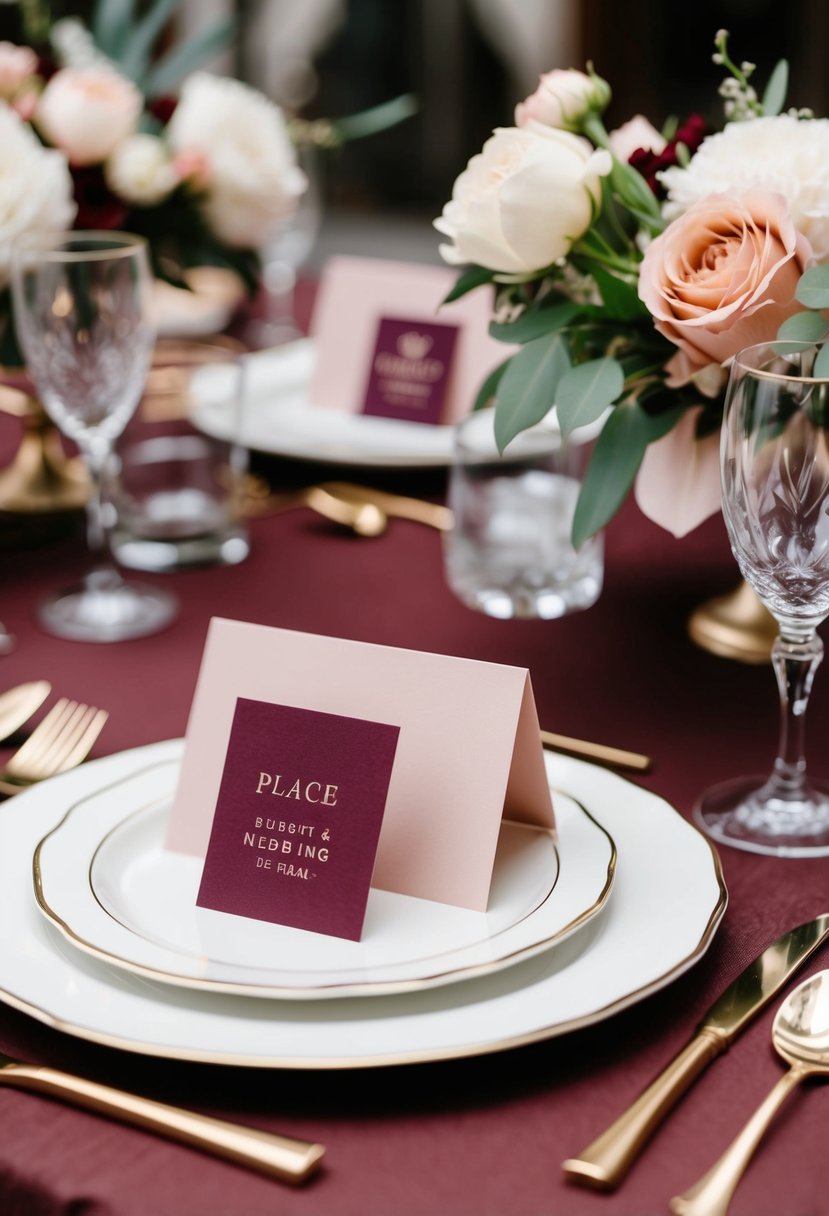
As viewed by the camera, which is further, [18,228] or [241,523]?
[241,523]

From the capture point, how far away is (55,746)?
3.27ft

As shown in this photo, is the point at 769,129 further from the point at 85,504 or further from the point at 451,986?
the point at 85,504

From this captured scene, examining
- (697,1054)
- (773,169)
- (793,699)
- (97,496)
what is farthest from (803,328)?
(97,496)

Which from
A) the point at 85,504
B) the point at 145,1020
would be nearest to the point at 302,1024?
the point at 145,1020

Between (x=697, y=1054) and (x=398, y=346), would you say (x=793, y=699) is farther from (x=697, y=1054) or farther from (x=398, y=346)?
(x=398, y=346)

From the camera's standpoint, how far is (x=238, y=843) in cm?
76

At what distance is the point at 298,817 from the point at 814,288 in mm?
446

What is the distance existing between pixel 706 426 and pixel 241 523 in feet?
1.70

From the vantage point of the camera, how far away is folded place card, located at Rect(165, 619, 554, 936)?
0.74m

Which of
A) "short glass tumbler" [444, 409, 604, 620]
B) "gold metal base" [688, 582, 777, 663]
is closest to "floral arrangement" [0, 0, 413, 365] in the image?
"short glass tumbler" [444, 409, 604, 620]

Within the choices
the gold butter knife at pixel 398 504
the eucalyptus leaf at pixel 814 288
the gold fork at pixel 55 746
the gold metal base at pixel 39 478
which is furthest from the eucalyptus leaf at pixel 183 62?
the eucalyptus leaf at pixel 814 288

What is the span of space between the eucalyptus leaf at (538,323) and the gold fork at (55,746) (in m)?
0.41

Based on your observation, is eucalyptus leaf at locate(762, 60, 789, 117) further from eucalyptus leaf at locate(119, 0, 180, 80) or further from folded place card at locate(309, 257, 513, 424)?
eucalyptus leaf at locate(119, 0, 180, 80)

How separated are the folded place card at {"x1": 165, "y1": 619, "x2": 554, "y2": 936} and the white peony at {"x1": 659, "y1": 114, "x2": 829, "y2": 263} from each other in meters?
0.39
